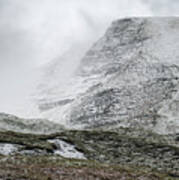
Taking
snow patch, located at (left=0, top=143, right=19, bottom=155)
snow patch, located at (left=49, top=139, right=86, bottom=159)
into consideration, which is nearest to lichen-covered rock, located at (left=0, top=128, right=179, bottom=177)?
snow patch, located at (left=49, top=139, right=86, bottom=159)

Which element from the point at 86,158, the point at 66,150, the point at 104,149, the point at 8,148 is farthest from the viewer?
the point at 104,149

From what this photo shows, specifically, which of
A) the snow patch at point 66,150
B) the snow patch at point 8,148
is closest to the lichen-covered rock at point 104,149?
the snow patch at point 66,150

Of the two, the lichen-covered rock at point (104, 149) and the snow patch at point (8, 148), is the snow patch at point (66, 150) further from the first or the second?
the snow patch at point (8, 148)

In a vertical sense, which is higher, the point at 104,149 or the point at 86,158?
the point at 86,158

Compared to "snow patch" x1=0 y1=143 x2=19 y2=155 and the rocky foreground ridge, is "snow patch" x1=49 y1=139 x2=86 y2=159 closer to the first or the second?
the rocky foreground ridge

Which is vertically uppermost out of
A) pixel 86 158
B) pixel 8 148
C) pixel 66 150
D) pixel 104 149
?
pixel 8 148

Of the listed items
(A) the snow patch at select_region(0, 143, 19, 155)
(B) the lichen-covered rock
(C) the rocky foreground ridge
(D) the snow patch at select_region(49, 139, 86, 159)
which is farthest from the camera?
(D) the snow patch at select_region(49, 139, 86, 159)

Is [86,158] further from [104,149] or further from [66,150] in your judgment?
[104,149]

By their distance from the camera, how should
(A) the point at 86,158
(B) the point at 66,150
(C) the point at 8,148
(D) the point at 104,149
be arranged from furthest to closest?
(D) the point at 104,149
(B) the point at 66,150
(A) the point at 86,158
(C) the point at 8,148

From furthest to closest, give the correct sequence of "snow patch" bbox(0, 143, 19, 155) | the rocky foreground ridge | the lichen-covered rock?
1. the lichen-covered rock
2. "snow patch" bbox(0, 143, 19, 155)
3. the rocky foreground ridge

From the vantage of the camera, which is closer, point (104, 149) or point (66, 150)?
point (66, 150)

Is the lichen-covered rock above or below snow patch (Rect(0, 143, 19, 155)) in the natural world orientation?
below

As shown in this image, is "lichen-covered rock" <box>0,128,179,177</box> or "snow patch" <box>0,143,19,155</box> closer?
"snow patch" <box>0,143,19,155</box>

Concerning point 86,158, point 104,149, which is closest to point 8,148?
point 86,158
